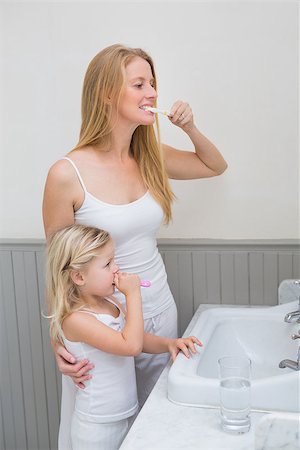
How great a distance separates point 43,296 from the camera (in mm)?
2074

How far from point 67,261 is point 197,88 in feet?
2.42

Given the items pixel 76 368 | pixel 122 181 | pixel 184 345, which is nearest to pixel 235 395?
pixel 184 345

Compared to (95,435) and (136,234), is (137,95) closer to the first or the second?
(136,234)

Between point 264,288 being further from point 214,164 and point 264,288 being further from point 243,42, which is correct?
point 243,42

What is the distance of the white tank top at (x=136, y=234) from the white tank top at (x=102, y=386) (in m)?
0.20

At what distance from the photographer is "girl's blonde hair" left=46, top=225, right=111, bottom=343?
136 cm

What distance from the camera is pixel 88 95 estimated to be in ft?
5.08

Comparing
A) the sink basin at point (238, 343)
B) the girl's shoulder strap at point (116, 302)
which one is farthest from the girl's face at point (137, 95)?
the sink basin at point (238, 343)

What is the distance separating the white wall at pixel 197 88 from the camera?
1763mm

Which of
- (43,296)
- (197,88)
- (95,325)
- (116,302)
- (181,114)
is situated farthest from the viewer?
(43,296)

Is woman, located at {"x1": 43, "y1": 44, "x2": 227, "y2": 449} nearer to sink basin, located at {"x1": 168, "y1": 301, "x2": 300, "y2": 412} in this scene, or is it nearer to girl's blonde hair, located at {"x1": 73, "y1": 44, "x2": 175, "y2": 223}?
girl's blonde hair, located at {"x1": 73, "y1": 44, "x2": 175, "y2": 223}

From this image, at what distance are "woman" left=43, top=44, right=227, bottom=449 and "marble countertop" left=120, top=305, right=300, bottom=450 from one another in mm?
238

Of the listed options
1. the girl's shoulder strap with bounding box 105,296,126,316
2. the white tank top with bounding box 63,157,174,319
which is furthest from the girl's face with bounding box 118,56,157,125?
the girl's shoulder strap with bounding box 105,296,126,316

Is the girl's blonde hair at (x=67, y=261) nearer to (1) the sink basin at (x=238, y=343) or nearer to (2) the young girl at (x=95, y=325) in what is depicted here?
(2) the young girl at (x=95, y=325)
